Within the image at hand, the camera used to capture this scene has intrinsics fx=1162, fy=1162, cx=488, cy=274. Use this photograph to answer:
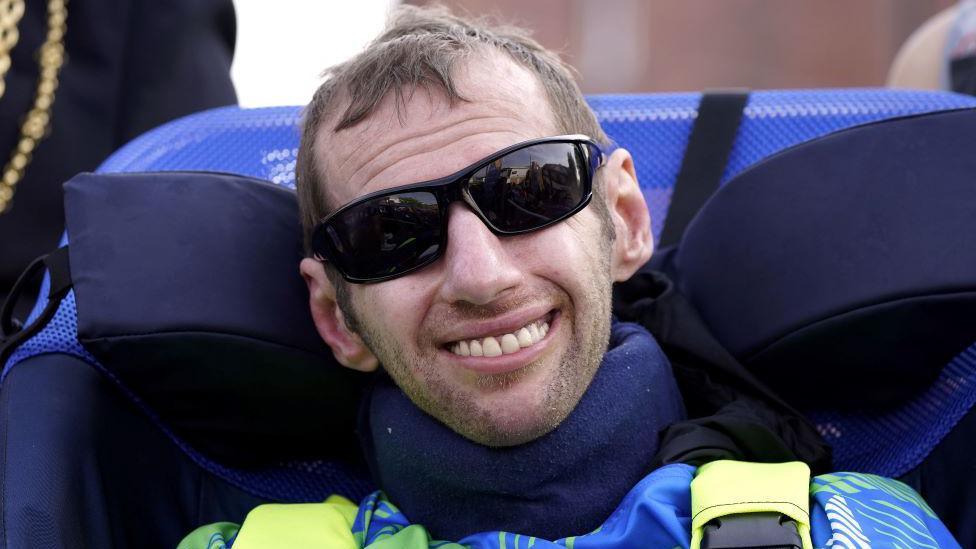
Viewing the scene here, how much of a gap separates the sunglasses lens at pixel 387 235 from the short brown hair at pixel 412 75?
0.11m

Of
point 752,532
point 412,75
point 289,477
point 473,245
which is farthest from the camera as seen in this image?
point 289,477

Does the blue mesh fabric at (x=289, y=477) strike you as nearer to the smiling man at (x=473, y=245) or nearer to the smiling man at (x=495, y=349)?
the smiling man at (x=495, y=349)

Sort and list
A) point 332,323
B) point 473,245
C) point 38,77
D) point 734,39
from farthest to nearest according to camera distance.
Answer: point 734,39 < point 38,77 < point 332,323 < point 473,245

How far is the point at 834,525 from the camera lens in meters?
1.28

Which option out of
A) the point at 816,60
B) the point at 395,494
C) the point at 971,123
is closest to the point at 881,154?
the point at 971,123

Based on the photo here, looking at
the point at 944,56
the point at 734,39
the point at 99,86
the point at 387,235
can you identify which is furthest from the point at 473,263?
the point at 734,39

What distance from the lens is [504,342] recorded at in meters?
1.41

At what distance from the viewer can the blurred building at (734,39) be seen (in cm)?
1453

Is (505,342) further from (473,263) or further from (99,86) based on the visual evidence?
(99,86)

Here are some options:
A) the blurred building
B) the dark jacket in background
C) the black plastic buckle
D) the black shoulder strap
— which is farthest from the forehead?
the blurred building

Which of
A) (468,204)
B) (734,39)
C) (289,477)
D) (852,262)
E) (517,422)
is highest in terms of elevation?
(468,204)

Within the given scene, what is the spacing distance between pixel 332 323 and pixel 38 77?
2.81ft

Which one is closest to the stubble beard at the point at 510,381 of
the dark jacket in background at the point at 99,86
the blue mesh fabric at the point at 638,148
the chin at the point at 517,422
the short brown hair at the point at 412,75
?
the chin at the point at 517,422

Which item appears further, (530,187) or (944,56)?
(944,56)
